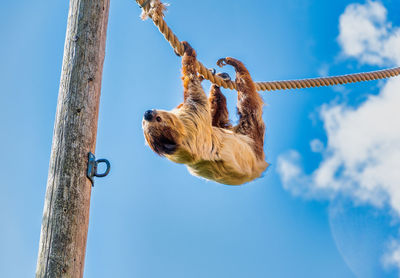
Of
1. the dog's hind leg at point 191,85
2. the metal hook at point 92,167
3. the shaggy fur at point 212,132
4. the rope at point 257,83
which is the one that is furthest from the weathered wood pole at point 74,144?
the dog's hind leg at point 191,85

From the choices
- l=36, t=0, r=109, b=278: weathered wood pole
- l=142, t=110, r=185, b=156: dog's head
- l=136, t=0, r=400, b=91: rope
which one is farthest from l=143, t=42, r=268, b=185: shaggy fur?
l=36, t=0, r=109, b=278: weathered wood pole

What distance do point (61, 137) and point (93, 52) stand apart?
0.99m

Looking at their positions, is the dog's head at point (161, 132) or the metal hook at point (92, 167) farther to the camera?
the dog's head at point (161, 132)

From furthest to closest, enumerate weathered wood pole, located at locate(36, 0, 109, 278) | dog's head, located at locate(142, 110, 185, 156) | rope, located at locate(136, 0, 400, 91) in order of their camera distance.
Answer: rope, located at locate(136, 0, 400, 91) < dog's head, located at locate(142, 110, 185, 156) < weathered wood pole, located at locate(36, 0, 109, 278)

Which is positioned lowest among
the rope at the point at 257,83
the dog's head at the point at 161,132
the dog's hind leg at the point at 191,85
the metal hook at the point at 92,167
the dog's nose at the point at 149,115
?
the metal hook at the point at 92,167

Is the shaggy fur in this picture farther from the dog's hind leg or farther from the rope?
the rope

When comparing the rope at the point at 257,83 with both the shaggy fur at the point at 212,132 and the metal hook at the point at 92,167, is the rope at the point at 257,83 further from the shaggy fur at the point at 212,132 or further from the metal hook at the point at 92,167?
the metal hook at the point at 92,167

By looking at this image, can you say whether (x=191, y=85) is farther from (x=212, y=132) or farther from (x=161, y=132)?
(x=161, y=132)

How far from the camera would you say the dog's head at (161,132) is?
567 centimetres

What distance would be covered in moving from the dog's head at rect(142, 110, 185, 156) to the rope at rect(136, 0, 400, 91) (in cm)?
106

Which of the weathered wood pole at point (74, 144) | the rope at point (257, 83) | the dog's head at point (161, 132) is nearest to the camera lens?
the weathered wood pole at point (74, 144)

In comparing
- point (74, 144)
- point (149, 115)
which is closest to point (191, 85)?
point (149, 115)

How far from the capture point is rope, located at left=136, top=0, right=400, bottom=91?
6.08 meters

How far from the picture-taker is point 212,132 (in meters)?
6.32
